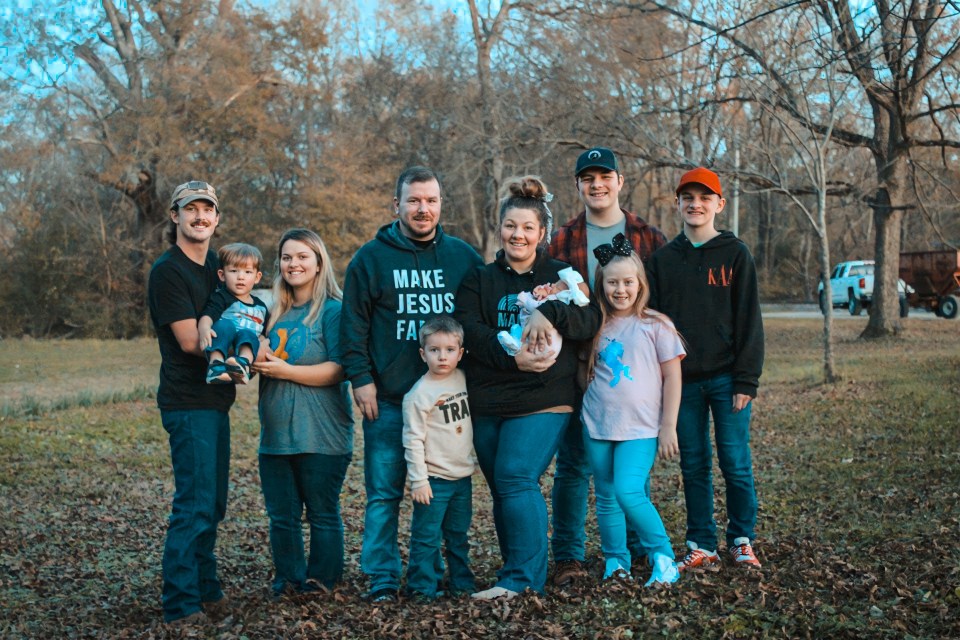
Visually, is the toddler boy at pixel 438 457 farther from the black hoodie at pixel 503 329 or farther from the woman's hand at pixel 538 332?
the woman's hand at pixel 538 332

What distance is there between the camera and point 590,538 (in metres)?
6.67

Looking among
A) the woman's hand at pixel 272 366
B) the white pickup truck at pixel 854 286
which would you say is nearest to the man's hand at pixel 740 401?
the woman's hand at pixel 272 366

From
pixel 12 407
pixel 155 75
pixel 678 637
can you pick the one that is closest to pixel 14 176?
pixel 155 75

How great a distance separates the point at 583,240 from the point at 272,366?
71.4 inches

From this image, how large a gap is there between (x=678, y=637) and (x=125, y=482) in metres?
6.56

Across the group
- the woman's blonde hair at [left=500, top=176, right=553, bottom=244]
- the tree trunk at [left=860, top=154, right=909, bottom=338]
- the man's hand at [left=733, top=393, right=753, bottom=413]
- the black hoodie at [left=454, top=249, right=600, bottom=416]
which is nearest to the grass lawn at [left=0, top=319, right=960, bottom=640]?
the man's hand at [left=733, top=393, right=753, bottom=413]

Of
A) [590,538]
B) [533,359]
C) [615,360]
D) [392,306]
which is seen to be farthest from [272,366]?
[590,538]

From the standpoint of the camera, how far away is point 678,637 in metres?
3.89

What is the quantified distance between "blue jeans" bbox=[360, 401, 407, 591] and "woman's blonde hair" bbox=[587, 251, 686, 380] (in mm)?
1036

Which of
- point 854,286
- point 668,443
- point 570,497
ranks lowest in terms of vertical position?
point 570,497

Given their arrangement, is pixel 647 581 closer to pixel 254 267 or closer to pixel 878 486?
pixel 254 267

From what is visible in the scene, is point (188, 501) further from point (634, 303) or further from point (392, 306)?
point (634, 303)

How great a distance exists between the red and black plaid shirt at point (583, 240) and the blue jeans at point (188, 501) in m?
2.04

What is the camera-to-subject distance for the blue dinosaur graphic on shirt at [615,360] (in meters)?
4.73
